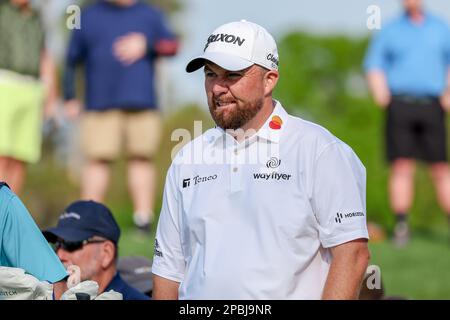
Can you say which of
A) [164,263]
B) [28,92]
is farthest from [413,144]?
[164,263]

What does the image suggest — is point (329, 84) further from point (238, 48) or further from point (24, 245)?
point (24, 245)

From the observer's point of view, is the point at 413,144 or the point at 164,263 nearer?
the point at 164,263

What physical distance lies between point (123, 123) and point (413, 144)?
115 inches

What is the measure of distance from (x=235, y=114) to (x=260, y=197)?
1.26 ft

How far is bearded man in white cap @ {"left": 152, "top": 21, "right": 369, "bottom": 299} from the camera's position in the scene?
4.88m

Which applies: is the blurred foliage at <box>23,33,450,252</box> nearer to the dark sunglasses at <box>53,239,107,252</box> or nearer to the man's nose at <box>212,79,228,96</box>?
the dark sunglasses at <box>53,239,107,252</box>

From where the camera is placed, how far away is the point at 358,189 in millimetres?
4988

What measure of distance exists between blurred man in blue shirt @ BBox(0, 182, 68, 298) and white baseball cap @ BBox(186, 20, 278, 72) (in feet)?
3.08

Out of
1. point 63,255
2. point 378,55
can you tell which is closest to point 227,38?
point 63,255

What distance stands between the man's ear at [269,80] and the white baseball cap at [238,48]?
22 millimetres

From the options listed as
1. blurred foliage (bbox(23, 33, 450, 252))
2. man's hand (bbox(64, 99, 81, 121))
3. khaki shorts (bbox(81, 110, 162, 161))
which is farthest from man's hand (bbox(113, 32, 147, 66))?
blurred foliage (bbox(23, 33, 450, 252))

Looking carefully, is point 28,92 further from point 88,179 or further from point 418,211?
point 418,211

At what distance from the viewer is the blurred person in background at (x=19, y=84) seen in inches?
392
